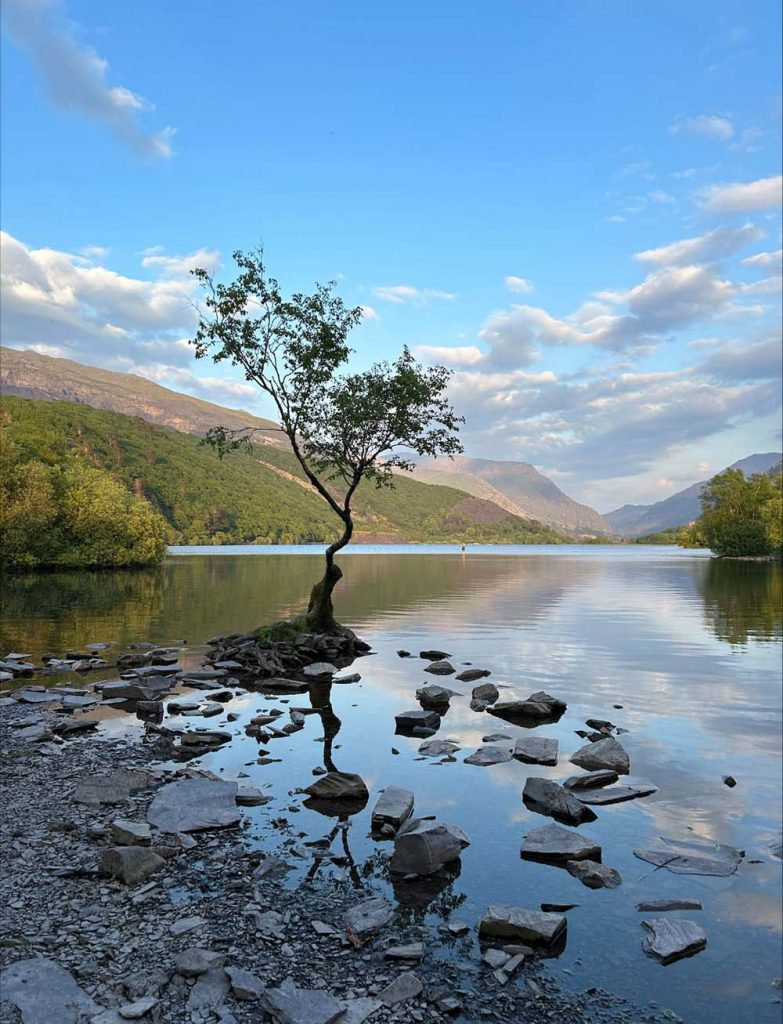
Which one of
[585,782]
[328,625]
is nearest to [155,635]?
[328,625]

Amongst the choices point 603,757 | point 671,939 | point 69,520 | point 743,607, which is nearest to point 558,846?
point 671,939

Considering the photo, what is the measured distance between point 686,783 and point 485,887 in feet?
22.4

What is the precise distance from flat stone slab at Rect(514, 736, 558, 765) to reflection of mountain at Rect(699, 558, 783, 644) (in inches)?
913

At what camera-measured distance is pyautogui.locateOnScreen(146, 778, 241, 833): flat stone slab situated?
1220cm

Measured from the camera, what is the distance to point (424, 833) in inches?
428

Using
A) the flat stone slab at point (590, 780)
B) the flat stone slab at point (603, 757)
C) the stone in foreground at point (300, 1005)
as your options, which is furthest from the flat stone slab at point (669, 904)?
the flat stone slab at point (603, 757)

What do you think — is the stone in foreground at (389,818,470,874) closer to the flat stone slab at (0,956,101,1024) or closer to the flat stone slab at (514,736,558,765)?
the flat stone slab at (0,956,101,1024)

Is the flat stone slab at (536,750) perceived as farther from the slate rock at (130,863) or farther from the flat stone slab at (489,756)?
the slate rock at (130,863)

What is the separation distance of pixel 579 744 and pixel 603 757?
1905 mm

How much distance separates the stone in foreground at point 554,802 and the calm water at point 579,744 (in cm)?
26

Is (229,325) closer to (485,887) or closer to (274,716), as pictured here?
(274,716)

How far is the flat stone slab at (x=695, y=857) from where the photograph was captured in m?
10.8

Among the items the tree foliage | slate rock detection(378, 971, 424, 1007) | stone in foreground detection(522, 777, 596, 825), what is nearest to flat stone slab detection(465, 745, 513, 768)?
stone in foreground detection(522, 777, 596, 825)

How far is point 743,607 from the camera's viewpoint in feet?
177
